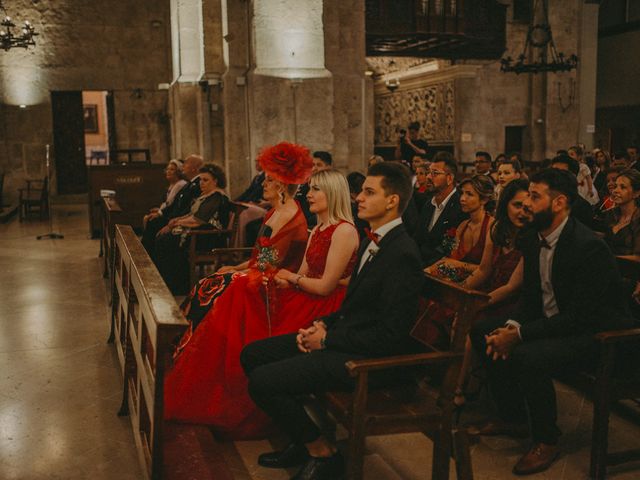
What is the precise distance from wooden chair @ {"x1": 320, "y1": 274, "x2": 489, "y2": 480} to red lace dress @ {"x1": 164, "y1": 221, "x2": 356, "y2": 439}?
2.88 feet

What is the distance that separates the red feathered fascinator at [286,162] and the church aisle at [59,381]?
Answer: 1608 mm

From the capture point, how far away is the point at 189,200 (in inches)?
296

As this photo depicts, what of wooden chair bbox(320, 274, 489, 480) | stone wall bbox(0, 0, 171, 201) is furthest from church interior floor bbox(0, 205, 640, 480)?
stone wall bbox(0, 0, 171, 201)

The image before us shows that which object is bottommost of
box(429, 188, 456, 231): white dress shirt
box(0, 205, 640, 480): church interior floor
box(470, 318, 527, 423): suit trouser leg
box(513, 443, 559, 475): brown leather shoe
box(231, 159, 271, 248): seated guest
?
box(0, 205, 640, 480): church interior floor

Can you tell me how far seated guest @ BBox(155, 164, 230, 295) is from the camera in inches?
266

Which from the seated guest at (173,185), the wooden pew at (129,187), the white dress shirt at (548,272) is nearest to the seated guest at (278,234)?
the white dress shirt at (548,272)

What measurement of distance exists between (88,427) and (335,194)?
1.77 metres

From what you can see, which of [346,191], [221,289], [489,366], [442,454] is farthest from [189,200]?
[442,454]

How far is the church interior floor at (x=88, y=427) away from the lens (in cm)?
315

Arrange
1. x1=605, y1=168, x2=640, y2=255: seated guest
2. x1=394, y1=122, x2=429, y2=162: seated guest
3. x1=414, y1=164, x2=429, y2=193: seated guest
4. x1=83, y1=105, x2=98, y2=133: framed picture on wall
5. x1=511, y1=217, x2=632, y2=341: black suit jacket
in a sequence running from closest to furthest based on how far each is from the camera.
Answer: x1=511, y1=217, x2=632, y2=341: black suit jacket, x1=605, y1=168, x2=640, y2=255: seated guest, x1=414, y1=164, x2=429, y2=193: seated guest, x1=394, y1=122, x2=429, y2=162: seated guest, x1=83, y1=105, x2=98, y2=133: framed picture on wall

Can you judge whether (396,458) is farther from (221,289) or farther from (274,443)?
(221,289)

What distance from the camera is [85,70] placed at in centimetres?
1730

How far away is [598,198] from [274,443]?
21.5 feet

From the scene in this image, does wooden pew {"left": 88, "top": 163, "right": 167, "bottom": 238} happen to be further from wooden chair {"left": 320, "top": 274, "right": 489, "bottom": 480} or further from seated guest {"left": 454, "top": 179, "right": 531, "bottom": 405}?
wooden chair {"left": 320, "top": 274, "right": 489, "bottom": 480}
